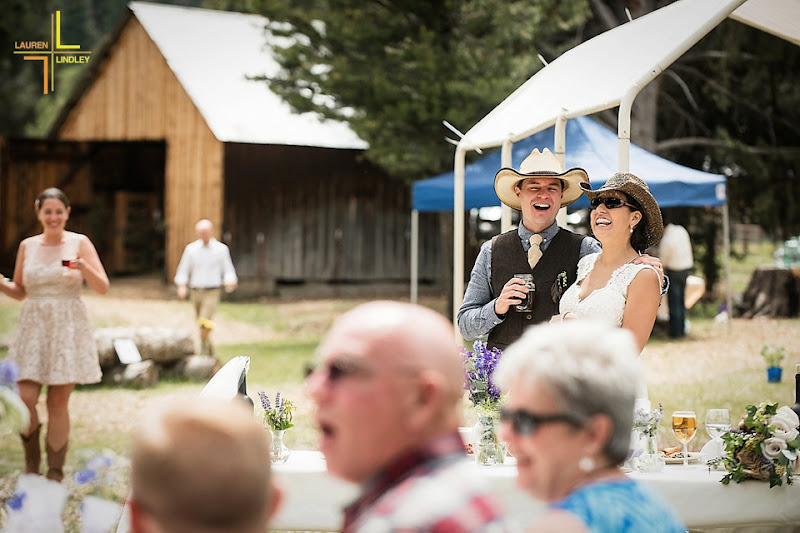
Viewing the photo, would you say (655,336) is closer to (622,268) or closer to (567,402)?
(622,268)

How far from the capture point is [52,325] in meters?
5.82

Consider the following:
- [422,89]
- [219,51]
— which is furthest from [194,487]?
[219,51]

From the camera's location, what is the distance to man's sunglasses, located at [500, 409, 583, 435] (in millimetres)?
1509

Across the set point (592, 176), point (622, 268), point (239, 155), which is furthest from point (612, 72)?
point (239, 155)

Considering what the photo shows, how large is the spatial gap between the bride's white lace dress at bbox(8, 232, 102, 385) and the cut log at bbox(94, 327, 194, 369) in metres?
3.98

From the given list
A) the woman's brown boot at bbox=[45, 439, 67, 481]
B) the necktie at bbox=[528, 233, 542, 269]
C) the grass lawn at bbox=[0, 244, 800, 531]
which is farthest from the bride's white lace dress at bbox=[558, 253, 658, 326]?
the woman's brown boot at bbox=[45, 439, 67, 481]

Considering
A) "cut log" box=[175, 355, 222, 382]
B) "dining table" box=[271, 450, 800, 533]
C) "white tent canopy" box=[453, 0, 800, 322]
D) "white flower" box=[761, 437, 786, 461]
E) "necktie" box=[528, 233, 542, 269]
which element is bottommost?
"cut log" box=[175, 355, 222, 382]

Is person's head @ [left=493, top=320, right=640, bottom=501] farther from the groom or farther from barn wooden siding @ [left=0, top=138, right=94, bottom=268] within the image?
barn wooden siding @ [left=0, top=138, right=94, bottom=268]

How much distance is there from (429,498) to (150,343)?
9.19m

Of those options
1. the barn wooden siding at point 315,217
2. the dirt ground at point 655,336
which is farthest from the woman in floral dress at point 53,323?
the barn wooden siding at point 315,217

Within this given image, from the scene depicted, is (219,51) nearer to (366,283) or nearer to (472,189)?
(366,283)

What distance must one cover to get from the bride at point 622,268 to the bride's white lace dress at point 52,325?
3.28 m

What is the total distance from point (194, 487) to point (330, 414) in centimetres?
22

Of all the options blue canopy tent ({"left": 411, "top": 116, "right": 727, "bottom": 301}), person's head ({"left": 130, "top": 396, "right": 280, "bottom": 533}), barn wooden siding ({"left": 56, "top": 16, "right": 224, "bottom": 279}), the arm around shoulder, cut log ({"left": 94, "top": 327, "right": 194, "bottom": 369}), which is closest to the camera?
person's head ({"left": 130, "top": 396, "right": 280, "bottom": 533})
